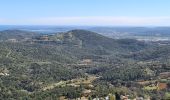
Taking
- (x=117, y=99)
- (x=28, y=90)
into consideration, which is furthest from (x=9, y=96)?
(x=117, y=99)

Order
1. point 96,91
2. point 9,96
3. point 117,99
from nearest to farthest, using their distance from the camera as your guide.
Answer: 1. point 117,99
2. point 96,91
3. point 9,96

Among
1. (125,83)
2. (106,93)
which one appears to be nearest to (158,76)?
(125,83)

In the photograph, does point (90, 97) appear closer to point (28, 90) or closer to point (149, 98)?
point (149, 98)

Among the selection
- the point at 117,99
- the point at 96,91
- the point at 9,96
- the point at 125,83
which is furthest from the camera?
the point at 125,83

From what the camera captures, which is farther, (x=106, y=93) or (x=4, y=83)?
(x=4, y=83)

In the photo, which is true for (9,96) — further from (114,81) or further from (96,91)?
(114,81)

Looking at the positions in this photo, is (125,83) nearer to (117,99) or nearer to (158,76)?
(158,76)

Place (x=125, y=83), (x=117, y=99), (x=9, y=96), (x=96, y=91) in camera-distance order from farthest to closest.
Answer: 1. (x=125, y=83)
2. (x=9, y=96)
3. (x=96, y=91)
4. (x=117, y=99)

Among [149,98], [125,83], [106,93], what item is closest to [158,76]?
[125,83]

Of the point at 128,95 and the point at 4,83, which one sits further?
the point at 4,83
